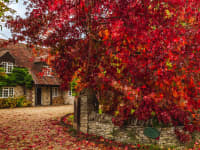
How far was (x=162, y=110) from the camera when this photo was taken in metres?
6.96

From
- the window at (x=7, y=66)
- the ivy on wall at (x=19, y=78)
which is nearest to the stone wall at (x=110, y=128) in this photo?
the ivy on wall at (x=19, y=78)

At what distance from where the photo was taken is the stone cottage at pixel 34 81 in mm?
22406

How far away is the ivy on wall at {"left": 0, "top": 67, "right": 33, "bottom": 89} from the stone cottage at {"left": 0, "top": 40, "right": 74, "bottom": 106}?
55cm

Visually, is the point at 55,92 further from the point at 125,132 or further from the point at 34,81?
the point at 125,132

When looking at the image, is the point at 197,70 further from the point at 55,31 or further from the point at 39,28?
the point at 39,28

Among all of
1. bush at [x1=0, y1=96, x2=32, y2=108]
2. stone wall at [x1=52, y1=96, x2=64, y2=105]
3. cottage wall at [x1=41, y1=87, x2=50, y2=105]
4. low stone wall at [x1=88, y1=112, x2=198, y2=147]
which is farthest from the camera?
stone wall at [x1=52, y1=96, x2=64, y2=105]

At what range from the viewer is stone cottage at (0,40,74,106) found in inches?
882

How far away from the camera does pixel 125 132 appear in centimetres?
740

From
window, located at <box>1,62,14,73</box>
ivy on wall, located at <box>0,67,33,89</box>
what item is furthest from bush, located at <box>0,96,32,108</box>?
window, located at <box>1,62,14,73</box>

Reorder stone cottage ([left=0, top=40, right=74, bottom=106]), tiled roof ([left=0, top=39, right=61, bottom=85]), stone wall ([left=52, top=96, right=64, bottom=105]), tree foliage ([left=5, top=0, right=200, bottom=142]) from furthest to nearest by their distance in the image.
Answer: stone wall ([left=52, top=96, right=64, bottom=105]) < tiled roof ([left=0, top=39, right=61, bottom=85]) < stone cottage ([left=0, top=40, right=74, bottom=106]) < tree foliage ([left=5, top=0, right=200, bottom=142])

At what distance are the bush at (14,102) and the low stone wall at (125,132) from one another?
16625 mm

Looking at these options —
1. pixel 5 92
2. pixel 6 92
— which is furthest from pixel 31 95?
pixel 5 92

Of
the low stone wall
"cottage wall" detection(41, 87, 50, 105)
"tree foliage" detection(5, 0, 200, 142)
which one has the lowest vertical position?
the low stone wall

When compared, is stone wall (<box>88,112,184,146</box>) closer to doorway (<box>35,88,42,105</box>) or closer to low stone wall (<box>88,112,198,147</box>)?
low stone wall (<box>88,112,198,147</box>)
